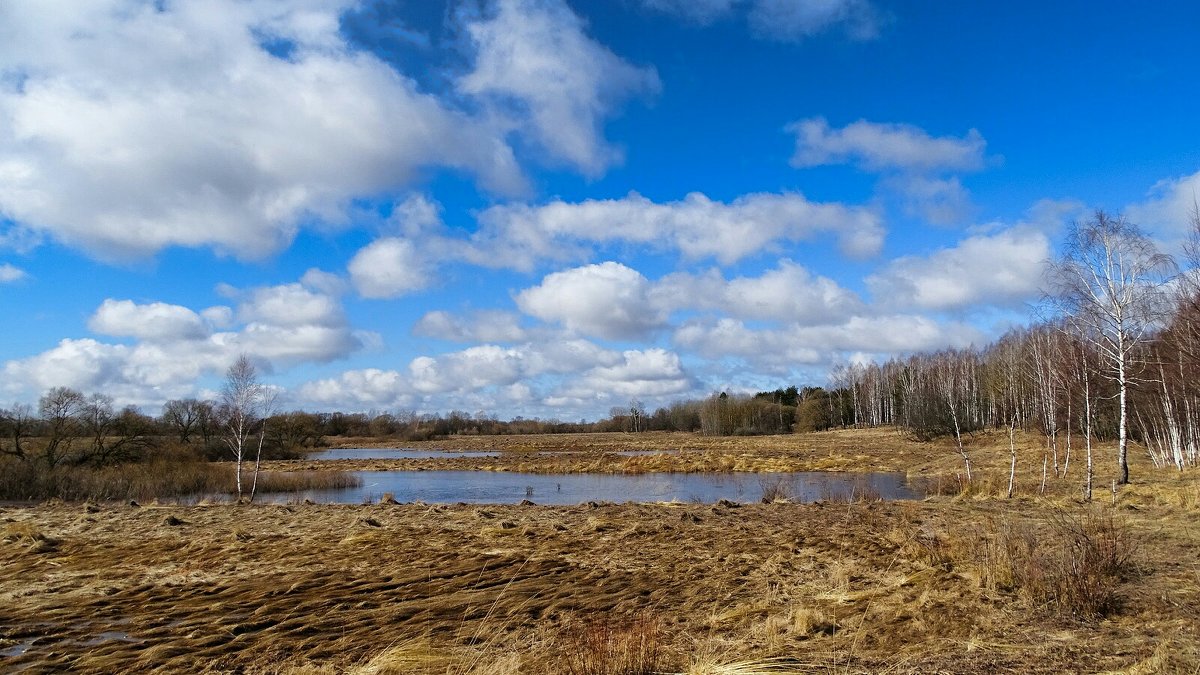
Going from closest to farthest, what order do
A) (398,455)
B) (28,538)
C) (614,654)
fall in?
(614,654) → (28,538) → (398,455)

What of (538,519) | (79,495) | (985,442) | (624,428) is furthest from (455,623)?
(624,428)

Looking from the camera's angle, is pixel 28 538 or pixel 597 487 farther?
pixel 597 487

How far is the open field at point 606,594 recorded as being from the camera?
641cm

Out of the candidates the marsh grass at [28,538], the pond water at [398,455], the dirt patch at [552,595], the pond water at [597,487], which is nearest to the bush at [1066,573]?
the dirt patch at [552,595]

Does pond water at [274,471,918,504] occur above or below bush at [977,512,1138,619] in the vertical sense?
below

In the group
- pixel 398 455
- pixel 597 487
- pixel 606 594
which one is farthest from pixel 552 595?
pixel 398 455

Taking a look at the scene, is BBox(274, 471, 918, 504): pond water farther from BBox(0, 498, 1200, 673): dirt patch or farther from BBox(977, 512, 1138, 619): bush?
BBox(977, 512, 1138, 619): bush

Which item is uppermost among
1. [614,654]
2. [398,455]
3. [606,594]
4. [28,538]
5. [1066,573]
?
[1066,573]

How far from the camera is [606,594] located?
31.4 feet

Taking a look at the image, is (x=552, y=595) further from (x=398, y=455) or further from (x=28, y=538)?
(x=398, y=455)

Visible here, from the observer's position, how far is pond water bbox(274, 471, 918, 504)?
29755 millimetres

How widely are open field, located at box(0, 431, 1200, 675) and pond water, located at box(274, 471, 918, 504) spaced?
35.6ft

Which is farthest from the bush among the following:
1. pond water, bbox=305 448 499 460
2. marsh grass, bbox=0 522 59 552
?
pond water, bbox=305 448 499 460

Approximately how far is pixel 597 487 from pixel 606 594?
91.0ft
